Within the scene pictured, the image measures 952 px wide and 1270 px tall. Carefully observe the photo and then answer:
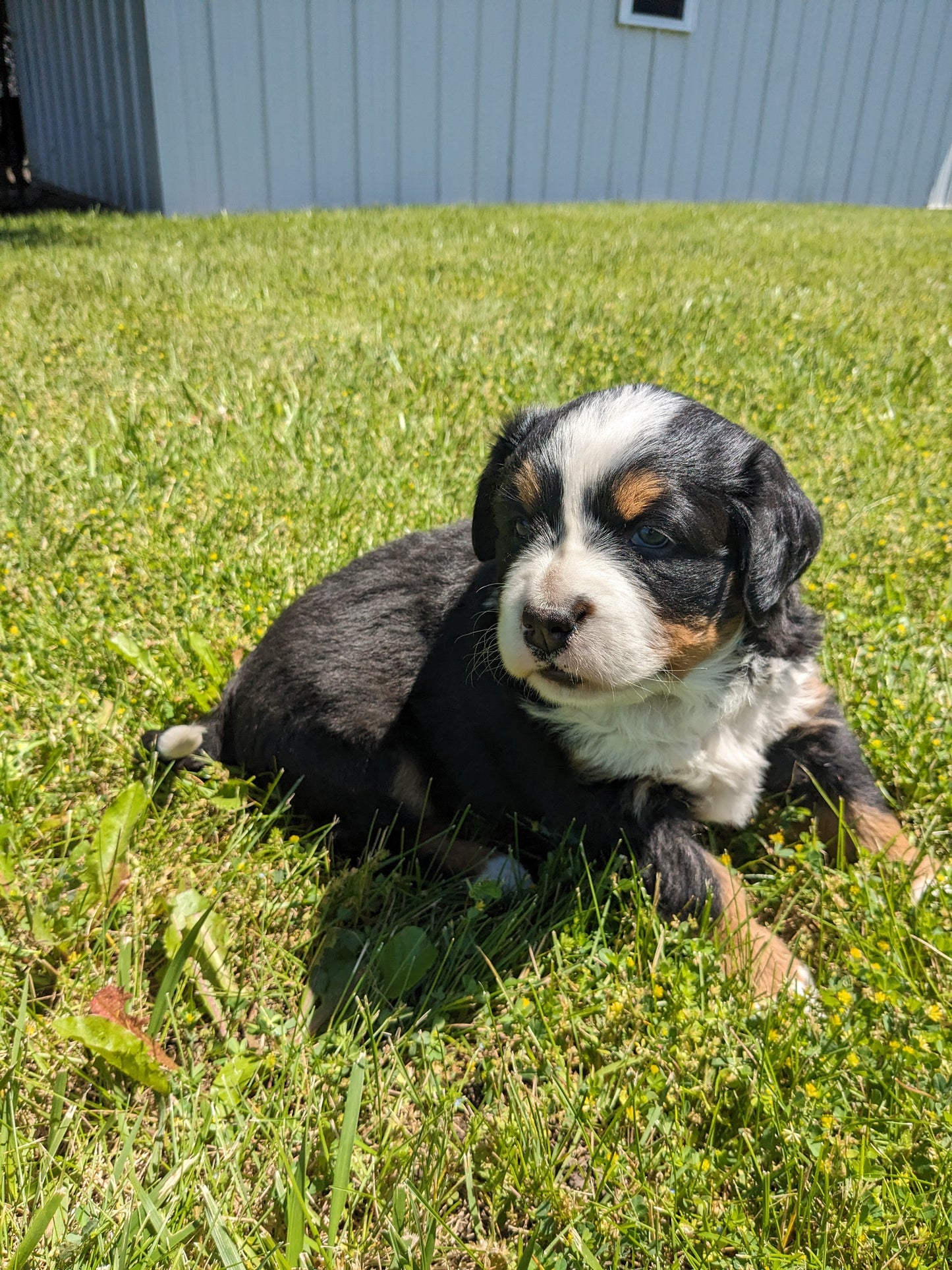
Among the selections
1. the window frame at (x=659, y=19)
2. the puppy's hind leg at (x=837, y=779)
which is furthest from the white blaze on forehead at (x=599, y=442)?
the window frame at (x=659, y=19)

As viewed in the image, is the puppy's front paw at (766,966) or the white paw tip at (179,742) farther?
the white paw tip at (179,742)

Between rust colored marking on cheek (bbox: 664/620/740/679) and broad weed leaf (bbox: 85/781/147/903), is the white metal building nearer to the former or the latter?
broad weed leaf (bbox: 85/781/147/903)

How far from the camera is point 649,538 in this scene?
6.24 ft

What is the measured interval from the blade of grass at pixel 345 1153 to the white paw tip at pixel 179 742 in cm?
102

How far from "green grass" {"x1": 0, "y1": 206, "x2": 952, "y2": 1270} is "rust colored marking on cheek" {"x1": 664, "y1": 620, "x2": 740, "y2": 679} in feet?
1.72

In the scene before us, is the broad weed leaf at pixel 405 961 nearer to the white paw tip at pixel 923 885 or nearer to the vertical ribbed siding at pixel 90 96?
the white paw tip at pixel 923 885

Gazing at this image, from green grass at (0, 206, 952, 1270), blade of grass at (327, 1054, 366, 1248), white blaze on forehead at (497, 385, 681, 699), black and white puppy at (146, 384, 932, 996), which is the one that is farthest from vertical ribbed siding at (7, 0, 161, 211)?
blade of grass at (327, 1054, 366, 1248)

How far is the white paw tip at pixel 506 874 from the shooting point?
2.22 meters

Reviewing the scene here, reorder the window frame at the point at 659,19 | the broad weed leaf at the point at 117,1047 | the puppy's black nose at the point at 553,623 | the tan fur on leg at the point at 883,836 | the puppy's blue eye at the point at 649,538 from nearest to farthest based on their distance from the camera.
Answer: the broad weed leaf at the point at 117,1047
the puppy's black nose at the point at 553,623
the puppy's blue eye at the point at 649,538
the tan fur on leg at the point at 883,836
the window frame at the point at 659,19

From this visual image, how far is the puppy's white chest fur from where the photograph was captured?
2100mm

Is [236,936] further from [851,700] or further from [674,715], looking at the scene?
[851,700]

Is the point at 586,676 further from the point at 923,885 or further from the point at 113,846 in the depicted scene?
the point at 113,846

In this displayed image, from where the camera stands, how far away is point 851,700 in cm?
267

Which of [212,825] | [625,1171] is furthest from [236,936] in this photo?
[625,1171]
